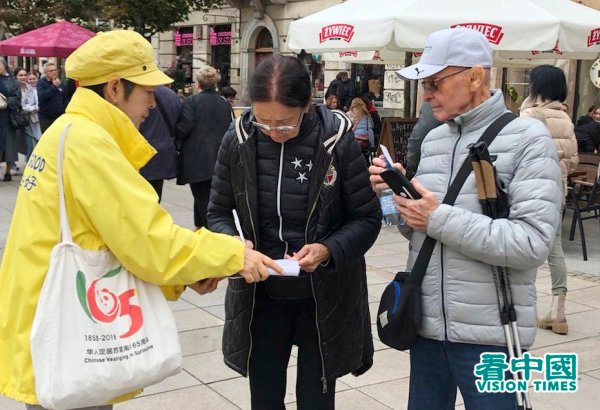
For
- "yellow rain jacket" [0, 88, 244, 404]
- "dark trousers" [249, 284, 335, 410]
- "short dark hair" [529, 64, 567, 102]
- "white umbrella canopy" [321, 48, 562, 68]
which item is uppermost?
"white umbrella canopy" [321, 48, 562, 68]

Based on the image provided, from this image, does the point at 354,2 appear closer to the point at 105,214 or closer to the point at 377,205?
the point at 377,205

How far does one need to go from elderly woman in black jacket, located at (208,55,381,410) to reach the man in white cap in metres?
0.27

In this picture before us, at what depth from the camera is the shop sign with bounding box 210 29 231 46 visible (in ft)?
88.6

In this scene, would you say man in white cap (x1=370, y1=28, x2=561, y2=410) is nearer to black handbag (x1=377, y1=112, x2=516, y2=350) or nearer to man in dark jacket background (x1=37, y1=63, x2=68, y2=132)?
black handbag (x1=377, y1=112, x2=516, y2=350)

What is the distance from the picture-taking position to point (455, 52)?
2.47 metres

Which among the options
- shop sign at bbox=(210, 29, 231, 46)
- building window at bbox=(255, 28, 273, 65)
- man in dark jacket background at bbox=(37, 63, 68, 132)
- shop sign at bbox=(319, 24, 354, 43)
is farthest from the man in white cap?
shop sign at bbox=(210, 29, 231, 46)

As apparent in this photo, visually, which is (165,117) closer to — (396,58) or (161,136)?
(161,136)

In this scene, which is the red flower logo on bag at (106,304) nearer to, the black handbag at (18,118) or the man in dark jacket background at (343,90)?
the black handbag at (18,118)

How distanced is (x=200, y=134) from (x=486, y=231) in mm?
5814

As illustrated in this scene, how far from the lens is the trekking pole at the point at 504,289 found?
7.69 ft

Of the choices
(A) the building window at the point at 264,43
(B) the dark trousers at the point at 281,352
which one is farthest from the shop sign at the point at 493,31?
(A) the building window at the point at 264,43

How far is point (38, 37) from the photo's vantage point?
16.4 meters

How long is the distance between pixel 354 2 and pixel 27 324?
7.27m

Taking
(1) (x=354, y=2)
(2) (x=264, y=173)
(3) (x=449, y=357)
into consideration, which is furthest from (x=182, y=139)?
(3) (x=449, y=357)
